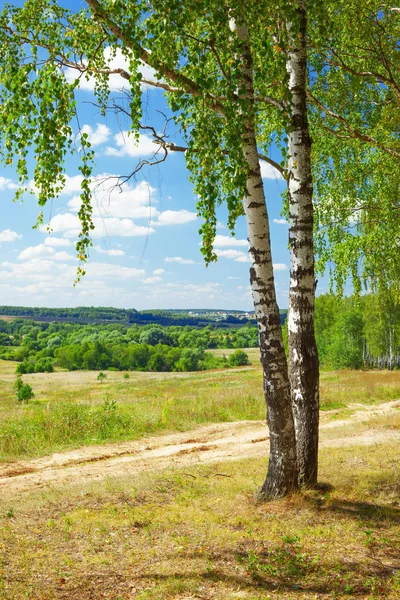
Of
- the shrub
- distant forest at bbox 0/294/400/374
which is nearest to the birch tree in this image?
distant forest at bbox 0/294/400/374

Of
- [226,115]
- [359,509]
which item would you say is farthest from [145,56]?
[359,509]

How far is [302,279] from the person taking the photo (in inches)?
311

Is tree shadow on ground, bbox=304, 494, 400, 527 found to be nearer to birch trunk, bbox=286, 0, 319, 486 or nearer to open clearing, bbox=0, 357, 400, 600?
open clearing, bbox=0, 357, 400, 600

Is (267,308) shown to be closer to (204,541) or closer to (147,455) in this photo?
(204,541)

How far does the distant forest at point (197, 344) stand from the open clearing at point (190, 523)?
578cm

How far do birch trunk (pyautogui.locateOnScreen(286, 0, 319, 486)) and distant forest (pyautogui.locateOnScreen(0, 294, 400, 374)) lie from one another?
631cm

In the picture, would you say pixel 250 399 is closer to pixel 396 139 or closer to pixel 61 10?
pixel 396 139

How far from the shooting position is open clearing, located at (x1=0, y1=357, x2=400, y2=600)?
5332mm

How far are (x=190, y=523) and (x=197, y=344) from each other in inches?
5331

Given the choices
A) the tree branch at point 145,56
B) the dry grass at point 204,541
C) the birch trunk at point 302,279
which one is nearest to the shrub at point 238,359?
the dry grass at point 204,541

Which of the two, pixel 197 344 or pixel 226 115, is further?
pixel 197 344

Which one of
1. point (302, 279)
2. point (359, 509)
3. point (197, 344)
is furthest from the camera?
point (197, 344)

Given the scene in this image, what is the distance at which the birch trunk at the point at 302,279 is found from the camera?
783 centimetres

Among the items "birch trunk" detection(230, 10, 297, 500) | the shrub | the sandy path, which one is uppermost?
"birch trunk" detection(230, 10, 297, 500)
